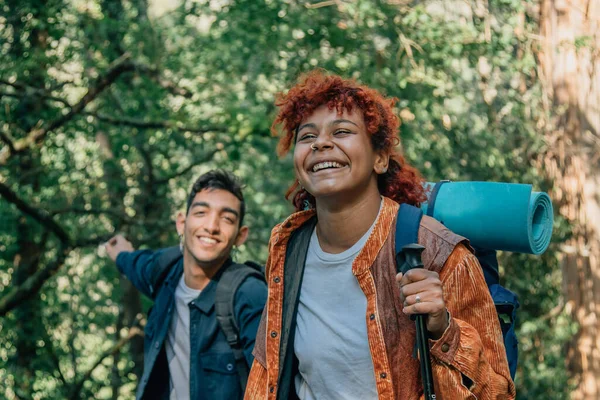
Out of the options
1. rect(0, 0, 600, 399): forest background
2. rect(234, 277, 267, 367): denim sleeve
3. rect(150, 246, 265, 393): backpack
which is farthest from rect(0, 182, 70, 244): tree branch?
rect(234, 277, 267, 367): denim sleeve

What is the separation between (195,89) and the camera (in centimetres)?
691

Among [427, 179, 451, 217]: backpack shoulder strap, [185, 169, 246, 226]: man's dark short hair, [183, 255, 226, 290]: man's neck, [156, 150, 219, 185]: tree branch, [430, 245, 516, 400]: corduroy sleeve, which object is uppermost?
[156, 150, 219, 185]: tree branch

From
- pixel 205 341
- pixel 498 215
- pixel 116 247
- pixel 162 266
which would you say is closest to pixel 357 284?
pixel 498 215

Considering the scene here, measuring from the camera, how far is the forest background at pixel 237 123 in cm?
599

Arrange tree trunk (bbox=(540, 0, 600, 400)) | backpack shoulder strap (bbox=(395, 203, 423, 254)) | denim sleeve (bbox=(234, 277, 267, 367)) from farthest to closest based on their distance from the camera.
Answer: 1. tree trunk (bbox=(540, 0, 600, 400))
2. denim sleeve (bbox=(234, 277, 267, 367))
3. backpack shoulder strap (bbox=(395, 203, 423, 254))

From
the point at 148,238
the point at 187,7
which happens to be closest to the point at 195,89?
the point at 187,7

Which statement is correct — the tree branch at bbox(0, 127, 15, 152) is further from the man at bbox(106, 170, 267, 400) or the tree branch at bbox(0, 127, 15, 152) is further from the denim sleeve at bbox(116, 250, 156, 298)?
the man at bbox(106, 170, 267, 400)

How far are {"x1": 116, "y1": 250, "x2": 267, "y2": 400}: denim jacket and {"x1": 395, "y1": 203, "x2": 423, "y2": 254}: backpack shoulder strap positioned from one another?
4.00 ft

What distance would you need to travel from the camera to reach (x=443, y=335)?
2094mm

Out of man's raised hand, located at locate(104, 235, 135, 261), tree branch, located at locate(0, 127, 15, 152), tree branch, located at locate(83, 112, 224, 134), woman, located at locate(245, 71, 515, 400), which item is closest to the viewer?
woman, located at locate(245, 71, 515, 400)

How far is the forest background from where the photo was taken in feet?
19.7

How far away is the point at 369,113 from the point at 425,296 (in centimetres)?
81

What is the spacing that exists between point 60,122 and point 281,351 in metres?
3.82

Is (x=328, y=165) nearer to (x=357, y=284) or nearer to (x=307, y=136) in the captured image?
(x=307, y=136)
